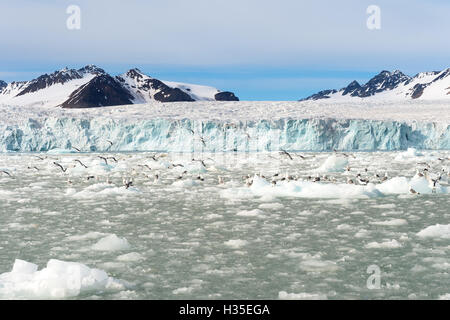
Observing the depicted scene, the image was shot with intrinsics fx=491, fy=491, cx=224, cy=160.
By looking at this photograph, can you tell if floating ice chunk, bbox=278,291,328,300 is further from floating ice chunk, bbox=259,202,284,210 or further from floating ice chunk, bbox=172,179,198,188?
floating ice chunk, bbox=172,179,198,188

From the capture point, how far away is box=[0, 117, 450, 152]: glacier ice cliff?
51.1 meters

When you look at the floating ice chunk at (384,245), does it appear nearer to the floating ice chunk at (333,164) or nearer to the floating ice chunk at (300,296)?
the floating ice chunk at (300,296)

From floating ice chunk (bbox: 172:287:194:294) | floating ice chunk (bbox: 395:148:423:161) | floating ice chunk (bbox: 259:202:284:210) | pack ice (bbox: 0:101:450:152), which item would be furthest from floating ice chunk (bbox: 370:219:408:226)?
pack ice (bbox: 0:101:450:152)

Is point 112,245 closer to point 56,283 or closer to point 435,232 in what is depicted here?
point 56,283

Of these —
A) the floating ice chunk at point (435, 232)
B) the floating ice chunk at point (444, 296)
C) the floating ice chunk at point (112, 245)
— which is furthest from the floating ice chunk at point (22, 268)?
the floating ice chunk at point (435, 232)

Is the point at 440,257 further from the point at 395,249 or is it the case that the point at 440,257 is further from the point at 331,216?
the point at 331,216

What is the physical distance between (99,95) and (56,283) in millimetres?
186789

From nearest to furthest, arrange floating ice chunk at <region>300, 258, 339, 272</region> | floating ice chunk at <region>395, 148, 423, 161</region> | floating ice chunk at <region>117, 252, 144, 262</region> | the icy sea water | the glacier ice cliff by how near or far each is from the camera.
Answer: the icy sea water → floating ice chunk at <region>300, 258, 339, 272</region> → floating ice chunk at <region>117, 252, 144, 262</region> → floating ice chunk at <region>395, 148, 423, 161</region> → the glacier ice cliff

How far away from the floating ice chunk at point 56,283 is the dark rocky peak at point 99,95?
175 m

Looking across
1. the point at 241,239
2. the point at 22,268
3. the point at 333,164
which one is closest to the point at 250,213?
the point at 241,239

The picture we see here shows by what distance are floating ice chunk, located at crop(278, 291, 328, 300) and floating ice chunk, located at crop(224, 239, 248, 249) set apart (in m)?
2.68

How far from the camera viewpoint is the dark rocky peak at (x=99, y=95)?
586ft

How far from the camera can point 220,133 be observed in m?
51.9
